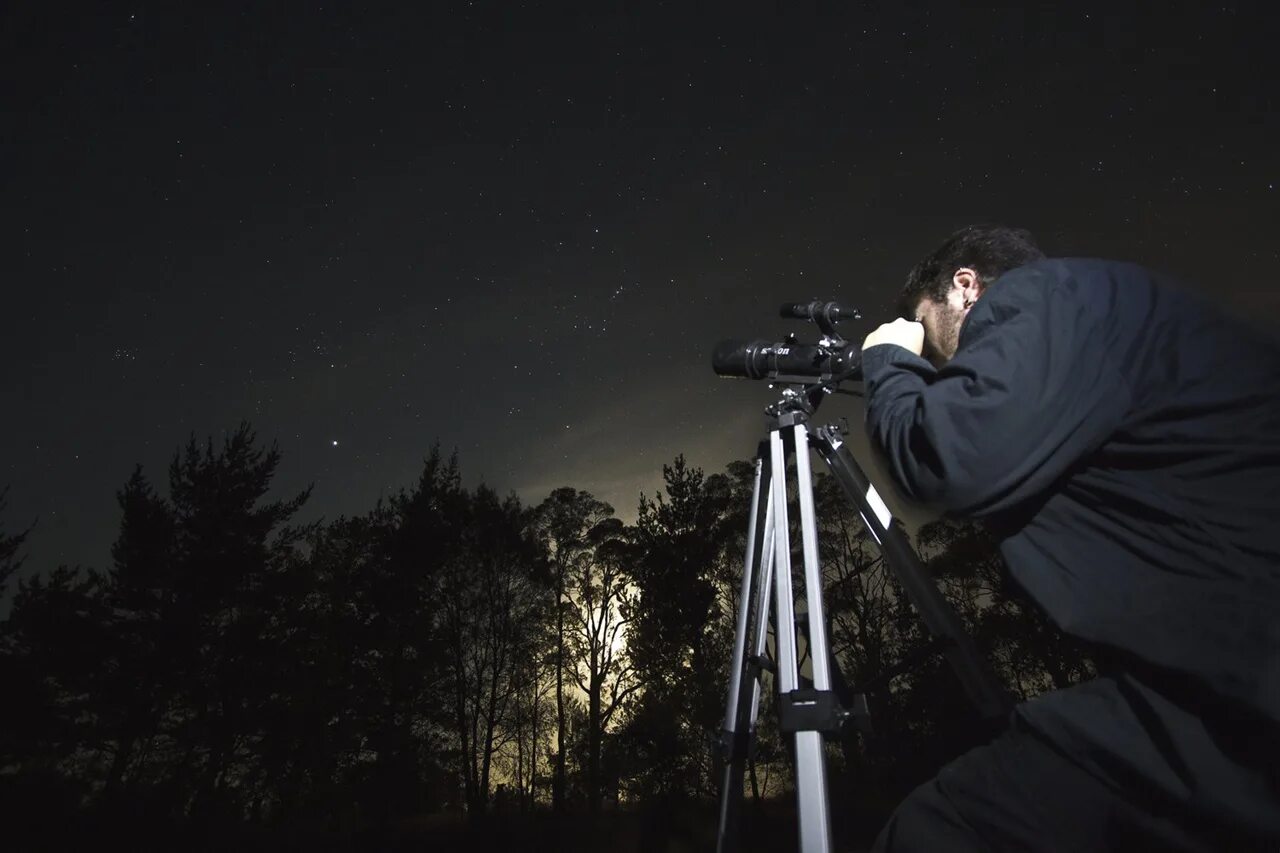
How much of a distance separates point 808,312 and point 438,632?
22337mm

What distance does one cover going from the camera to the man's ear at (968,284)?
1642mm

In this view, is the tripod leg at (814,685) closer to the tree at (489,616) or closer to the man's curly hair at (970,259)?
the man's curly hair at (970,259)

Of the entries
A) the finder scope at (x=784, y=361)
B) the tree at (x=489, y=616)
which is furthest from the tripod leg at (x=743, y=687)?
the tree at (x=489, y=616)

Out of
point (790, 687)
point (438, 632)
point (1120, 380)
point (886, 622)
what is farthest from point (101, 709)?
point (886, 622)

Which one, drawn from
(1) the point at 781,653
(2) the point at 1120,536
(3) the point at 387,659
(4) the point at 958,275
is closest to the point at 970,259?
(4) the point at 958,275

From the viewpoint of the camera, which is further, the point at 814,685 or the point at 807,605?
the point at 807,605

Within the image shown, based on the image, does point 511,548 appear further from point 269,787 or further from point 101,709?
point 101,709

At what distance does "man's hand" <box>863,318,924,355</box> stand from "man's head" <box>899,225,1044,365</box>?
77 mm

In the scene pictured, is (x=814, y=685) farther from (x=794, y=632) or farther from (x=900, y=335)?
(x=900, y=335)

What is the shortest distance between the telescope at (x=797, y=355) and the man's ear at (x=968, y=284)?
52cm

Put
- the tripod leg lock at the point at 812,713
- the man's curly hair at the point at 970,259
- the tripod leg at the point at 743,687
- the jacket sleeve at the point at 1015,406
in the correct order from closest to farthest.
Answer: the jacket sleeve at the point at 1015,406 → the tripod leg lock at the point at 812,713 → the man's curly hair at the point at 970,259 → the tripod leg at the point at 743,687

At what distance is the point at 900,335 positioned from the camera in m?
1.59

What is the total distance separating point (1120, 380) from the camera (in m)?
1.05

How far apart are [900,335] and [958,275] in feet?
1.00
